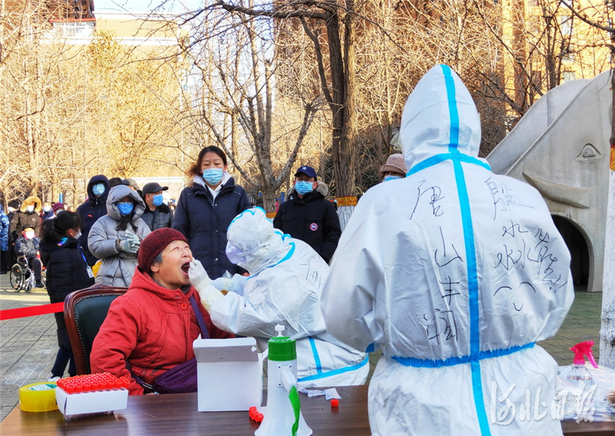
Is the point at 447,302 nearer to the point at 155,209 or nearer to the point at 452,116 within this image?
the point at 452,116

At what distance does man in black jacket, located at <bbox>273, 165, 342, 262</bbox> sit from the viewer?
7277 mm

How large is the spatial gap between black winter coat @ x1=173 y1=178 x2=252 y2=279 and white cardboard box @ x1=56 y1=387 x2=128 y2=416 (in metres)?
3.11

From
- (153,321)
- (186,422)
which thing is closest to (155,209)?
(153,321)

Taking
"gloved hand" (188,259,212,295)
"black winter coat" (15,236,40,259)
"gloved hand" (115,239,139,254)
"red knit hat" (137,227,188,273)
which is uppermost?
"red knit hat" (137,227,188,273)

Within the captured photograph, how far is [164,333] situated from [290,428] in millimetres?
1446

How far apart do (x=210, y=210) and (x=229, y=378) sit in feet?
11.0

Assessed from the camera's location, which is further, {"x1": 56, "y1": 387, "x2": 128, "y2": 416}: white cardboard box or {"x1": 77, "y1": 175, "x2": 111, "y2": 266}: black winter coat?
{"x1": 77, "y1": 175, "x2": 111, "y2": 266}: black winter coat

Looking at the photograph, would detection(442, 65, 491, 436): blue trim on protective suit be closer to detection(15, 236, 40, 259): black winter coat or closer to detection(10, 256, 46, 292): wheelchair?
detection(10, 256, 46, 292): wheelchair

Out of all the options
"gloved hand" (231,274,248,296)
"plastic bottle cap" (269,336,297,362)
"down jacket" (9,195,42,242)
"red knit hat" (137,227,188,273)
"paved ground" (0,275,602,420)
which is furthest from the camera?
"down jacket" (9,195,42,242)

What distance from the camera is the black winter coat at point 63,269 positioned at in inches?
237

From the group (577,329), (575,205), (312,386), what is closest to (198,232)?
(312,386)

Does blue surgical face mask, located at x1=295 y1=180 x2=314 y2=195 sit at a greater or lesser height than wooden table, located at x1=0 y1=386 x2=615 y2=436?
greater

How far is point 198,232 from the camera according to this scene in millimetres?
5844

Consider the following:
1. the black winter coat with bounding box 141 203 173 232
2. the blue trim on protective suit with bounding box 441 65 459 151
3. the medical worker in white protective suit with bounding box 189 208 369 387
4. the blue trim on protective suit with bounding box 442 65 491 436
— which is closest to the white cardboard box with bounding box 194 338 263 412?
the medical worker in white protective suit with bounding box 189 208 369 387
